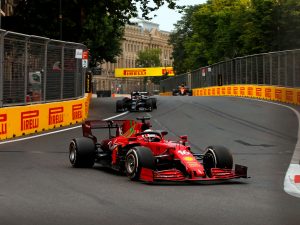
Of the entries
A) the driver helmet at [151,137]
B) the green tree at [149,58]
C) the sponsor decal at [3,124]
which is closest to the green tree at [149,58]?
the green tree at [149,58]

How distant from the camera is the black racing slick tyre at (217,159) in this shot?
10.0 m

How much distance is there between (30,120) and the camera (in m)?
19.0

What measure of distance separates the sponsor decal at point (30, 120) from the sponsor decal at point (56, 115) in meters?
1.19

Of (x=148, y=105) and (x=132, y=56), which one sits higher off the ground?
(x=132, y=56)

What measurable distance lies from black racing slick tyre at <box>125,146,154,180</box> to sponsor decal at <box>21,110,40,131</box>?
9086mm

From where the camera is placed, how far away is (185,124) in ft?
73.6

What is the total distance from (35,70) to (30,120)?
1.89 meters

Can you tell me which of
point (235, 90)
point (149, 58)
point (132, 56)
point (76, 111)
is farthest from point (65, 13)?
point (132, 56)

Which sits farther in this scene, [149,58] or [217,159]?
[149,58]

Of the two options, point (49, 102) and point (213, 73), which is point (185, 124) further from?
point (213, 73)

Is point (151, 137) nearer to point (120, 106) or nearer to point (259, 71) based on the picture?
point (120, 106)

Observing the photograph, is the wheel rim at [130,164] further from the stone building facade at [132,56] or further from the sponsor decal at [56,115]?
the stone building facade at [132,56]

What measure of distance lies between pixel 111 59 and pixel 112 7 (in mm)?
22654

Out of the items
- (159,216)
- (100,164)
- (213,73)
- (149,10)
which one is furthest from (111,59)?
(159,216)
